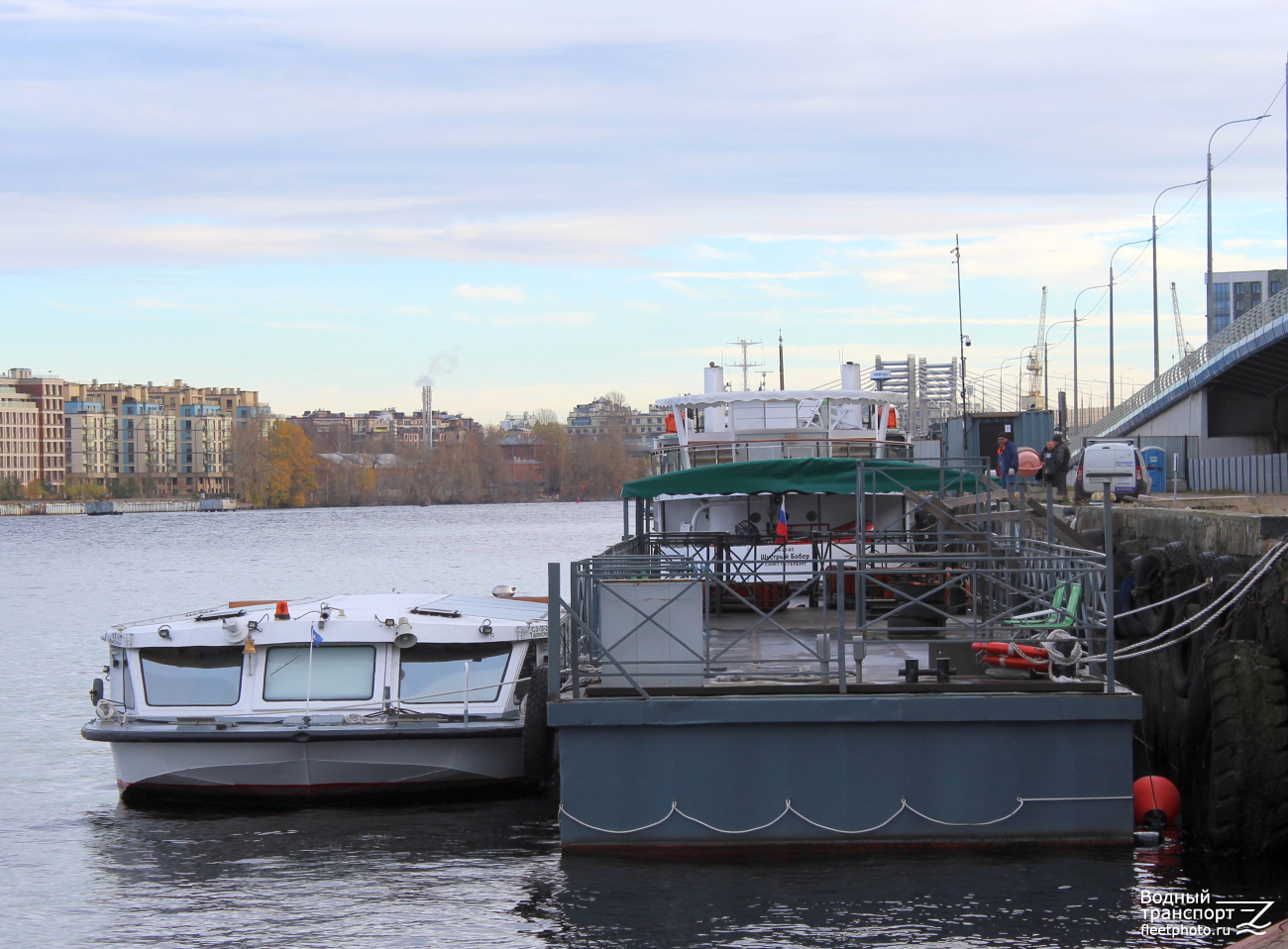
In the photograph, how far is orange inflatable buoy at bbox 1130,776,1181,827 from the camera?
11898mm

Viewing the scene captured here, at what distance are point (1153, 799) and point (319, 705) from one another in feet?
28.7

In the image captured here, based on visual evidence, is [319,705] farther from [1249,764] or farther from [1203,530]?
[1203,530]

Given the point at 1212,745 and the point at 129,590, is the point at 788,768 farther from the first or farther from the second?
the point at 129,590

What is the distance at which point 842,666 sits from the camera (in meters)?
11.2

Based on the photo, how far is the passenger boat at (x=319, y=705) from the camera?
579 inches

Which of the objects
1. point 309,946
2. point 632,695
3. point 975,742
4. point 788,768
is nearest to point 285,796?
point 309,946

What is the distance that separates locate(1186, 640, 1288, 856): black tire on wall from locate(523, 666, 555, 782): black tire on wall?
261 inches

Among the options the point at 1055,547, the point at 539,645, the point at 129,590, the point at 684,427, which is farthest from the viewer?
the point at 129,590

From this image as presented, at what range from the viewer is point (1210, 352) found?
55.2 meters

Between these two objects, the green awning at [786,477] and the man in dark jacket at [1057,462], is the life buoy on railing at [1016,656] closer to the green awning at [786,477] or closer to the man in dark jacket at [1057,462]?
the green awning at [786,477]

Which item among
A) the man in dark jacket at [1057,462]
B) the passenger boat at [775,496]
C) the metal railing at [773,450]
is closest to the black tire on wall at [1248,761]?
the passenger boat at [775,496]

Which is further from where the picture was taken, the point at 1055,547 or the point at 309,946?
the point at 1055,547

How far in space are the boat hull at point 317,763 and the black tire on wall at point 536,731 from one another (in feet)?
1.39

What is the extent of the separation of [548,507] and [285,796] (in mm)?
162463
